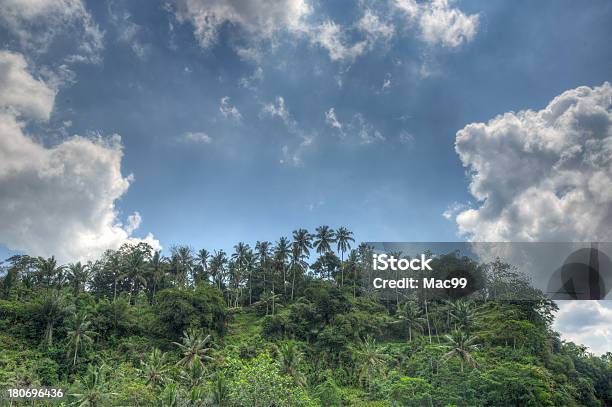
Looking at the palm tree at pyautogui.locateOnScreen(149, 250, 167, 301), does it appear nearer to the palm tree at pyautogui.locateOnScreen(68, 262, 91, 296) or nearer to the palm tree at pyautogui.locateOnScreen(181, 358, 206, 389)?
the palm tree at pyautogui.locateOnScreen(68, 262, 91, 296)

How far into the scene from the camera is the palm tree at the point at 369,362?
187ft

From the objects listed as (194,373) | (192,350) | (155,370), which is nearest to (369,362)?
(194,373)

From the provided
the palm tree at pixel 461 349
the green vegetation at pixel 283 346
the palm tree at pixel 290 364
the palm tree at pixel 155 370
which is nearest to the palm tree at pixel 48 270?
the green vegetation at pixel 283 346

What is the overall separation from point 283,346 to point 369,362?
11361 mm

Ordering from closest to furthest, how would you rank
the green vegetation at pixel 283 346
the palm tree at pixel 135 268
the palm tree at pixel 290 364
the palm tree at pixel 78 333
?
the green vegetation at pixel 283 346, the palm tree at pixel 290 364, the palm tree at pixel 78 333, the palm tree at pixel 135 268

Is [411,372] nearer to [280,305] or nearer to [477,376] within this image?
[477,376]

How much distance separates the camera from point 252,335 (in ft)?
221

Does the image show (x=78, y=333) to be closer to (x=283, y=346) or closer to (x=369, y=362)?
(x=283, y=346)

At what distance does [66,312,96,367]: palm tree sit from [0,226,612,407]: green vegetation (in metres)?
0.23

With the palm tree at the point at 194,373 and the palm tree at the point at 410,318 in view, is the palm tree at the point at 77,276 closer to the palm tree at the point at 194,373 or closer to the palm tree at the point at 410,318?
the palm tree at the point at 194,373

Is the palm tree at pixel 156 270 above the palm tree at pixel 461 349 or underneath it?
above

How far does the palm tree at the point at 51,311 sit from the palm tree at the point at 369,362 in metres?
40.6

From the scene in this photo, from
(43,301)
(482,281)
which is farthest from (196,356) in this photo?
(482,281)

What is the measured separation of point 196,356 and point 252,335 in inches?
534
